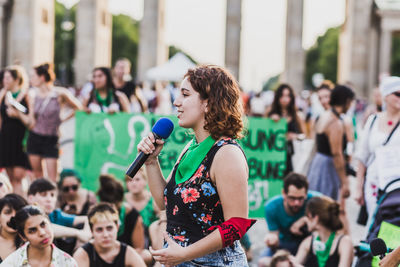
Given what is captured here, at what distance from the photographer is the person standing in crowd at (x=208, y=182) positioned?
391 cm

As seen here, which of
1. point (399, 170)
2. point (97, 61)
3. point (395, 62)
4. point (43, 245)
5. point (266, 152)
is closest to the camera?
point (43, 245)

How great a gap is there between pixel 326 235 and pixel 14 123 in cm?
576

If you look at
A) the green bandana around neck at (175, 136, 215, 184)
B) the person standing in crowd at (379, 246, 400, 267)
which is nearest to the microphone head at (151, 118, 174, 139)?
the green bandana around neck at (175, 136, 215, 184)

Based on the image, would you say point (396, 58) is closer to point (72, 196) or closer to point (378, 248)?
point (72, 196)

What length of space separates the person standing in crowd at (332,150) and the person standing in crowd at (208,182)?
19.9 feet

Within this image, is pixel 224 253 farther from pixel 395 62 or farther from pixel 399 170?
pixel 395 62

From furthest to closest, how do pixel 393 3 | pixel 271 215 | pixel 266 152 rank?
pixel 393 3 → pixel 266 152 → pixel 271 215

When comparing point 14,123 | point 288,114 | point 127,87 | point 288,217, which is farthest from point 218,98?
point 127,87

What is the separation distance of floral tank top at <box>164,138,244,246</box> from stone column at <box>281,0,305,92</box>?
39791mm

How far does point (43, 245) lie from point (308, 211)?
295 centimetres

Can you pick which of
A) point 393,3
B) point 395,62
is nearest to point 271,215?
point 393,3

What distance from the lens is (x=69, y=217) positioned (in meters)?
7.86

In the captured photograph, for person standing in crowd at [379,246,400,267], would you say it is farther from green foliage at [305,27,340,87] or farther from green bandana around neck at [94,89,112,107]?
green foliage at [305,27,340,87]

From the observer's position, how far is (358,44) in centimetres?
4388
